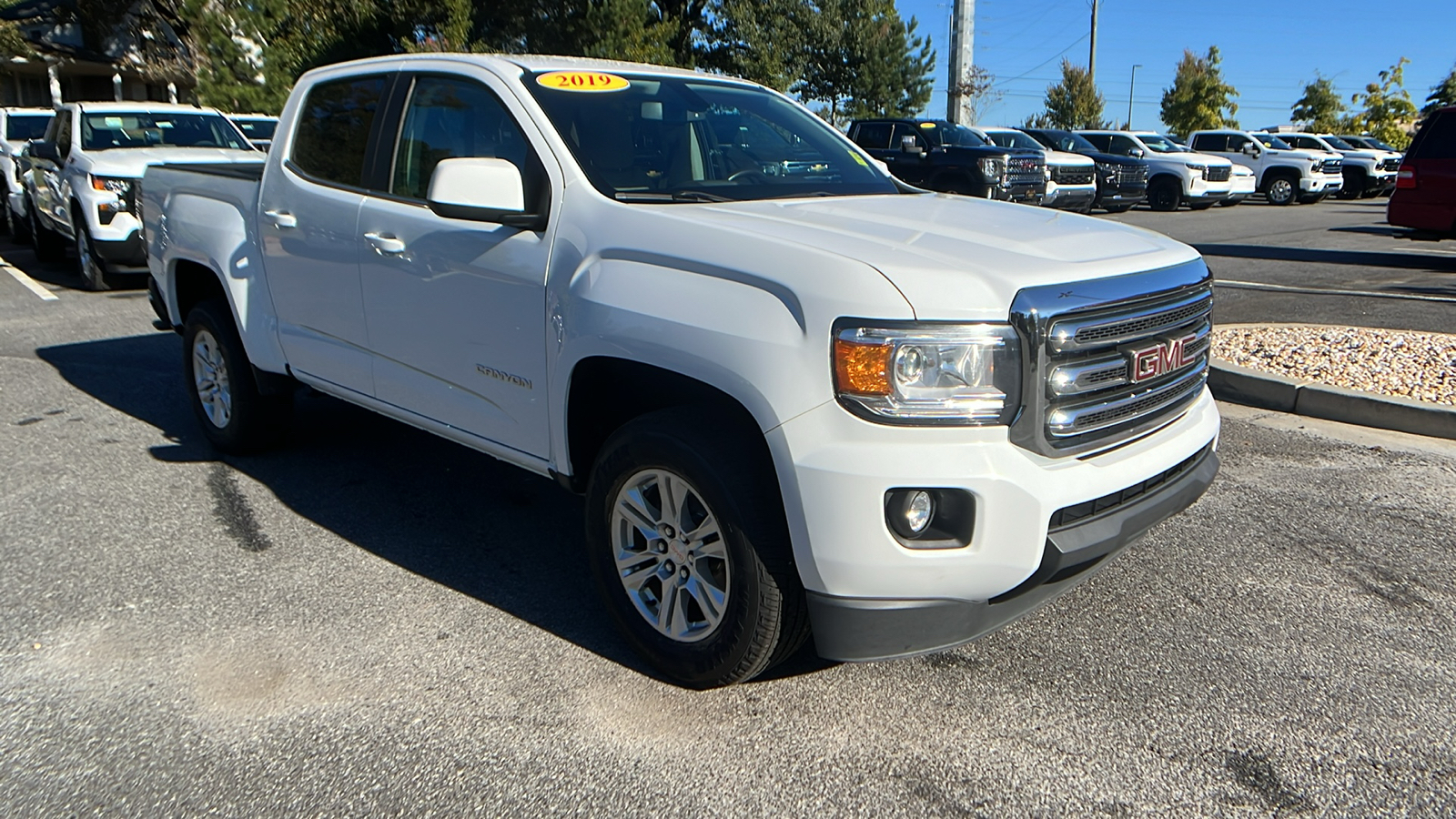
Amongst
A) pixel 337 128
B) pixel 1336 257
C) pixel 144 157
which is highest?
pixel 337 128

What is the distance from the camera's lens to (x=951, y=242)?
10.4ft

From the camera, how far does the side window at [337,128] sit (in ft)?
15.0

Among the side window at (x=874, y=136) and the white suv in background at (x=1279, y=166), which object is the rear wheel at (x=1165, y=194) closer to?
the white suv in background at (x=1279, y=166)

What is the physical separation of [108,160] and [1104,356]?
10.8m

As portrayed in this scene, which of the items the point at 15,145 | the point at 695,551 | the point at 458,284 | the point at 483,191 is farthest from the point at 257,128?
the point at 695,551

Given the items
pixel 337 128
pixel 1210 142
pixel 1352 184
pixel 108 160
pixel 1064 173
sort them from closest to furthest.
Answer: pixel 337 128 → pixel 108 160 → pixel 1064 173 → pixel 1210 142 → pixel 1352 184

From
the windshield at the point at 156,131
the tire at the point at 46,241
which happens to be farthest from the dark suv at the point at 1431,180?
the tire at the point at 46,241

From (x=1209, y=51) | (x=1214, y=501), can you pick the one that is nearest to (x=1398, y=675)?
(x=1214, y=501)

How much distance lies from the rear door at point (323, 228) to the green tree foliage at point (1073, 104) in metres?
50.8

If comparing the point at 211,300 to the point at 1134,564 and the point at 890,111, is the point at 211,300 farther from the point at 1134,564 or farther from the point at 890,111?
the point at 890,111

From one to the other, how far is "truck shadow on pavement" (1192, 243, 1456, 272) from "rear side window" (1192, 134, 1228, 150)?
14243 millimetres

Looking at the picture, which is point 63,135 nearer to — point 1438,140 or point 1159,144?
point 1438,140

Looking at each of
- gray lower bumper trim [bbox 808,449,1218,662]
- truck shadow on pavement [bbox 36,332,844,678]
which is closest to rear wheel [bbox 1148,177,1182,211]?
truck shadow on pavement [bbox 36,332,844,678]

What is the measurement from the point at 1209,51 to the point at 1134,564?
60.6 meters
